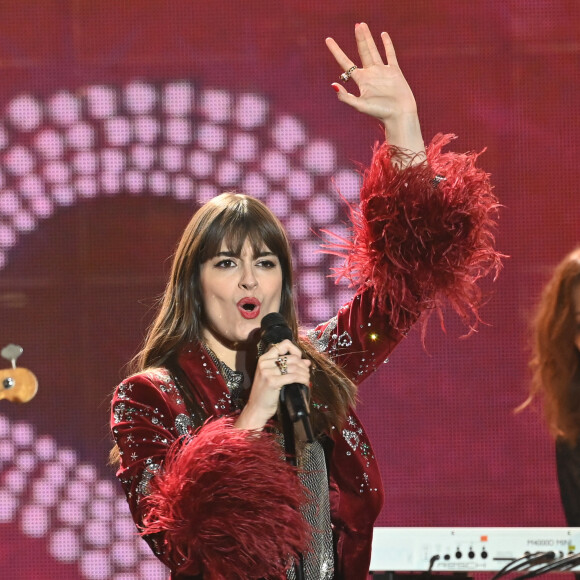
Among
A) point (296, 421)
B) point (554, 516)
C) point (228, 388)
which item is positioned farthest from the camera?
point (554, 516)

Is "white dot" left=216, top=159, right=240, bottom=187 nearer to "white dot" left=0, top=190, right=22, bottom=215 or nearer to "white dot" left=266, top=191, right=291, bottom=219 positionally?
"white dot" left=266, top=191, right=291, bottom=219

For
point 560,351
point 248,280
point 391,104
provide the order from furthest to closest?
1. point 560,351
2. point 391,104
3. point 248,280

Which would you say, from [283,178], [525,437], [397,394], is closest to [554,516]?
[525,437]

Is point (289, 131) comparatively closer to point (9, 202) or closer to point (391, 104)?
point (9, 202)

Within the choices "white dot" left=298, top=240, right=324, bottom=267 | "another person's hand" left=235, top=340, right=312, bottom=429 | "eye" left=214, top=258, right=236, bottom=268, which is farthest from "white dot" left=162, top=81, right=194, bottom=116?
"another person's hand" left=235, top=340, right=312, bottom=429

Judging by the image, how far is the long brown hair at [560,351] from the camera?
2.76 metres

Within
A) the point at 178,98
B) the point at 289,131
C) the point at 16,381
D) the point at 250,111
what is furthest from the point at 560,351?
the point at 16,381

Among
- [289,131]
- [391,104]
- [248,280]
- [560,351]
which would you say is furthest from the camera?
[289,131]

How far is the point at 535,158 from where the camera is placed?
3324 millimetres

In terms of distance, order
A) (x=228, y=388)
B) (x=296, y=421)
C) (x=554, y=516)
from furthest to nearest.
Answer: (x=554, y=516) < (x=228, y=388) < (x=296, y=421)

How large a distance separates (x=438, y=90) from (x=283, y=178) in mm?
629

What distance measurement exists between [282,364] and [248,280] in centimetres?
37

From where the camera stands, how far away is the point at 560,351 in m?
2.81

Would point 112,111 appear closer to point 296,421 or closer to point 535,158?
point 535,158
